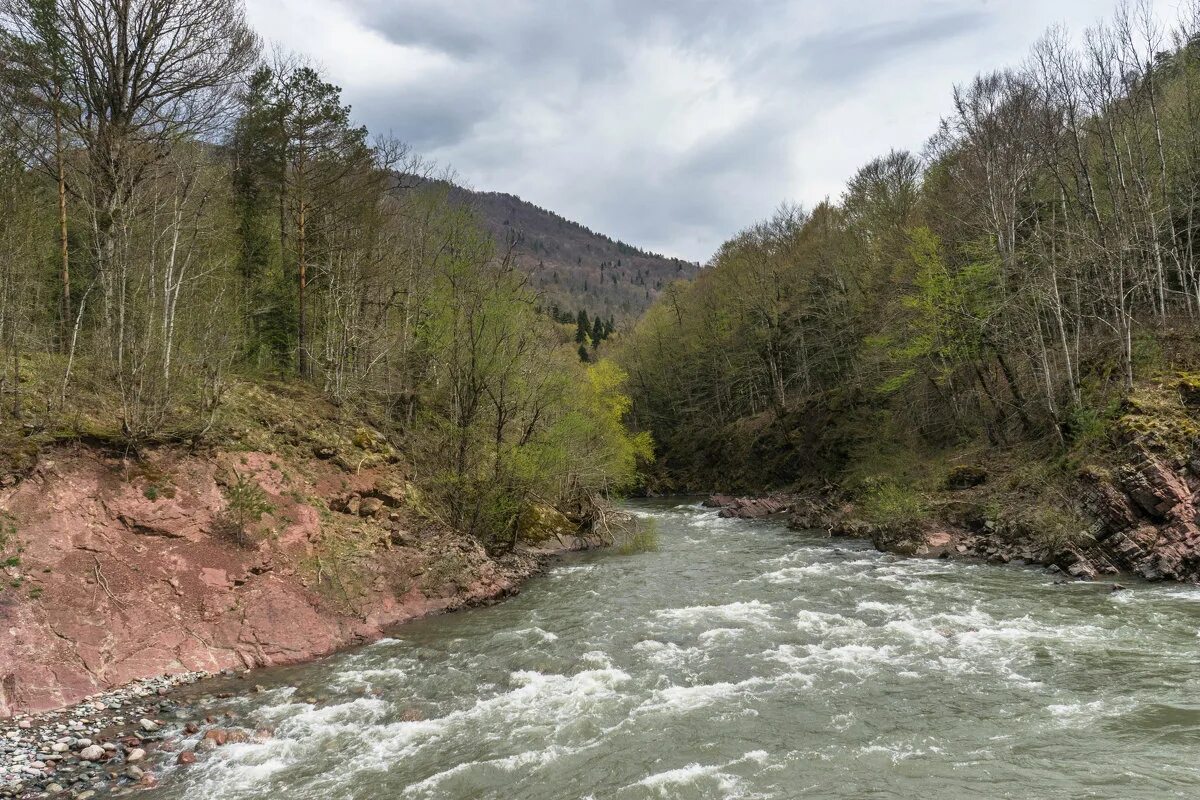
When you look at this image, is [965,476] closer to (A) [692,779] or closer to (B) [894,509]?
(B) [894,509]

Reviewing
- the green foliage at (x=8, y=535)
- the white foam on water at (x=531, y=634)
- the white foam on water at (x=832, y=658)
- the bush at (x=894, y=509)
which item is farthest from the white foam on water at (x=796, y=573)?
the green foliage at (x=8, y=535)

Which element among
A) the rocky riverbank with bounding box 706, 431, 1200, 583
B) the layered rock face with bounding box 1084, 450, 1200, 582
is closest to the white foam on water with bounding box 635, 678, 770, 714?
the rocky riverbank with bounding box 706, 431, 1200, 583

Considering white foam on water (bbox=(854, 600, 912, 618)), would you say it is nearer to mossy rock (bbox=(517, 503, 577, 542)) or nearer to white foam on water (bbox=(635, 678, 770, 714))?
white foam on water (bbox=(635, 678, 770, 714))

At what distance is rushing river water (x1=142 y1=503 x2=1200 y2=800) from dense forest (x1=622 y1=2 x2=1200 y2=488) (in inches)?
470

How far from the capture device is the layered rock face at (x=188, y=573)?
1007 cm

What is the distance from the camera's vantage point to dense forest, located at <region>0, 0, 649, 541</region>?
14523 mm

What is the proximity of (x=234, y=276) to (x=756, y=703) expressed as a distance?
858 inches

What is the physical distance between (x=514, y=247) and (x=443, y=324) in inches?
151

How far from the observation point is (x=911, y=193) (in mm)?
41250

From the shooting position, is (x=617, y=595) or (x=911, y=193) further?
(x=911, y=193)

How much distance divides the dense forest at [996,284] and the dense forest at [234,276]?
15.9 meters

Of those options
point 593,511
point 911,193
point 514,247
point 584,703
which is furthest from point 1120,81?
point 584,703

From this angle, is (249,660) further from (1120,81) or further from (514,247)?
(1120,81)

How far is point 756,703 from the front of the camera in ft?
31.3
